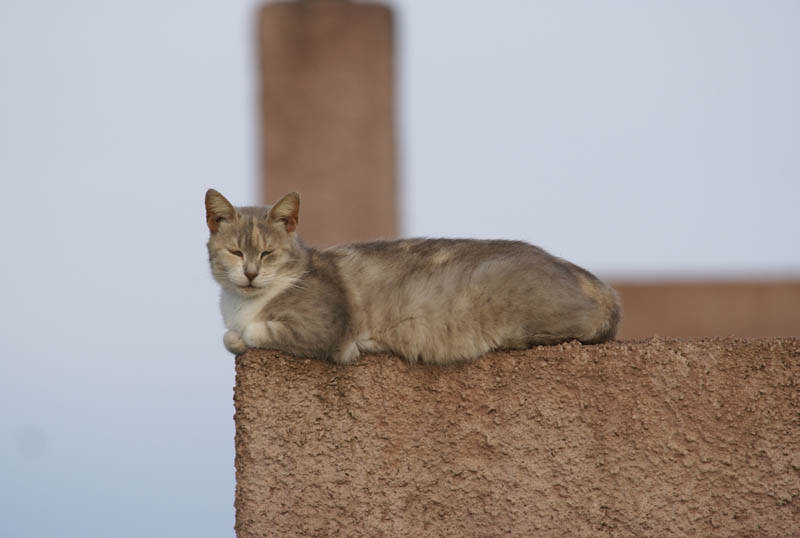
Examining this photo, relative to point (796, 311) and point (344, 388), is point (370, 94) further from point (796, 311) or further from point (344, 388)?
point (344, 388)

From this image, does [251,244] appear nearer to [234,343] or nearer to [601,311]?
[234,343]

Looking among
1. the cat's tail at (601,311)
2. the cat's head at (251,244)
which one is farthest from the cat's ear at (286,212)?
the cat's tail at (601,311)

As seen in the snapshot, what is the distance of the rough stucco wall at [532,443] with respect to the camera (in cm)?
305

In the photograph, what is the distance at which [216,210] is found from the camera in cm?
325

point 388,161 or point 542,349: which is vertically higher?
point 388,161

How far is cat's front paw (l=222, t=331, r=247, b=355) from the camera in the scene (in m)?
3.13

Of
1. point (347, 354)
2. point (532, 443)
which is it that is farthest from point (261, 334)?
point (532, 443)

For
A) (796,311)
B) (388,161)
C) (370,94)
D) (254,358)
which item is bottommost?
(796,311)

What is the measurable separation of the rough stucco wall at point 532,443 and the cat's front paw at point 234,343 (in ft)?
0.14

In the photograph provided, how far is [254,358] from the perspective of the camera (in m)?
3.08

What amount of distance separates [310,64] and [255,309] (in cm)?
467

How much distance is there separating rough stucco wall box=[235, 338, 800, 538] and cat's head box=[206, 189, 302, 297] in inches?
10.4

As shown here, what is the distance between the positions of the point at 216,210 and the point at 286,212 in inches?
8.4

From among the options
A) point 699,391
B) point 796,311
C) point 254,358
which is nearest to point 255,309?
point 254,358
